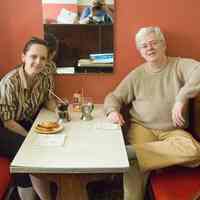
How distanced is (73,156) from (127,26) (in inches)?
44.8

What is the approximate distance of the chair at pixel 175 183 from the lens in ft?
6.32

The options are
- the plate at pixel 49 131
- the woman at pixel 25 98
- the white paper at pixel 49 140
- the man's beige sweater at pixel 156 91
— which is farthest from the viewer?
the man's beige sweater at pixel 156 91

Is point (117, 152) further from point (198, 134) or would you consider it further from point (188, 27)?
point (188, 27)

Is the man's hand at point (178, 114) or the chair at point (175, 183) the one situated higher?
the man's hand at point (178, 114)

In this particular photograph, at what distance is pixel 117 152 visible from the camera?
194 cm

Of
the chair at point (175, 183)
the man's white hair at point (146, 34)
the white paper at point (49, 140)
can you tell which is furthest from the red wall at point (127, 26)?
the chair at point (175, 183)

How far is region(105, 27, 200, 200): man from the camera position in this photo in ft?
7.25

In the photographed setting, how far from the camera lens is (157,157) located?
2102mm

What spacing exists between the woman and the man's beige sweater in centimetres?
48

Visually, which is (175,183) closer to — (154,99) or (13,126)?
(154,99)

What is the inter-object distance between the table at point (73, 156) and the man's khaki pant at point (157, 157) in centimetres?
17

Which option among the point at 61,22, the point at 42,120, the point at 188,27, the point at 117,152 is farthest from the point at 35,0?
the point at 117,152

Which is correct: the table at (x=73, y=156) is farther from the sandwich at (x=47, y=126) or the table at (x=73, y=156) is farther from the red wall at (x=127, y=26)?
the red wall at (x=127, y=26)

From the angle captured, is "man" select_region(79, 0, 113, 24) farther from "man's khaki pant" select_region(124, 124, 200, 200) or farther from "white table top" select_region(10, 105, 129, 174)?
"man's khaki pant" select_region(124, 124, 200, 200)
